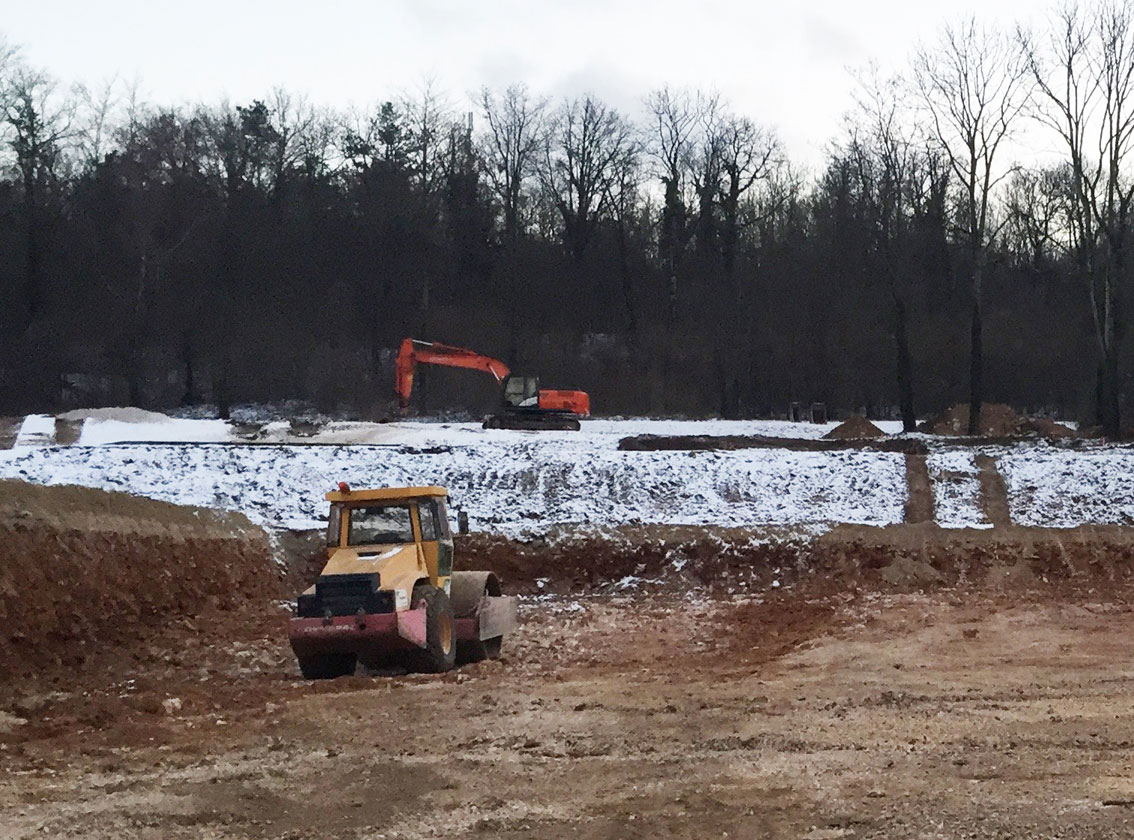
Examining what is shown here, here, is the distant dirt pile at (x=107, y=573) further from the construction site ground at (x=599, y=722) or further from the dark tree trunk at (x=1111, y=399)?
the dark tree trunk at (x=1111, y=399)

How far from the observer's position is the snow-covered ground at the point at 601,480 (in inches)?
982

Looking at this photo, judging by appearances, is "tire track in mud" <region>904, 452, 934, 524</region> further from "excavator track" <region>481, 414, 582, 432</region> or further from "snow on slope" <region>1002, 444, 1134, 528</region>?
"excavator track" <region>481, 414, 582, 432</region>

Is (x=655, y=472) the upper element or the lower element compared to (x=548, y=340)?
lower

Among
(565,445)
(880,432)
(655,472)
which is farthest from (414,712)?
(880,432)

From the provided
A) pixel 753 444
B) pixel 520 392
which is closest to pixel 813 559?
pixel 753 444

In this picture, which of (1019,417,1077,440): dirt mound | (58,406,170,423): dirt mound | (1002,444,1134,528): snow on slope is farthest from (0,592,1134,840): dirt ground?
(1019,417,1077,440): dirt mound

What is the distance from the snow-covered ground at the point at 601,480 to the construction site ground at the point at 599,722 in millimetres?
3167

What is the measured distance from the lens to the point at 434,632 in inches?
556

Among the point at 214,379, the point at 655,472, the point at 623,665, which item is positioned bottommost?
the point at 623,665

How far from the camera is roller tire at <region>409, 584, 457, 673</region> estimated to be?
14.0m

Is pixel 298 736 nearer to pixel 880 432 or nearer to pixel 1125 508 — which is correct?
pixel 1125 508

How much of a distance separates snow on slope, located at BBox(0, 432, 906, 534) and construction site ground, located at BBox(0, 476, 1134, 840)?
123 inches

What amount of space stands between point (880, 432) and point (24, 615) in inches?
1213

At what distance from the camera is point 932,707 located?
37.1 ft
